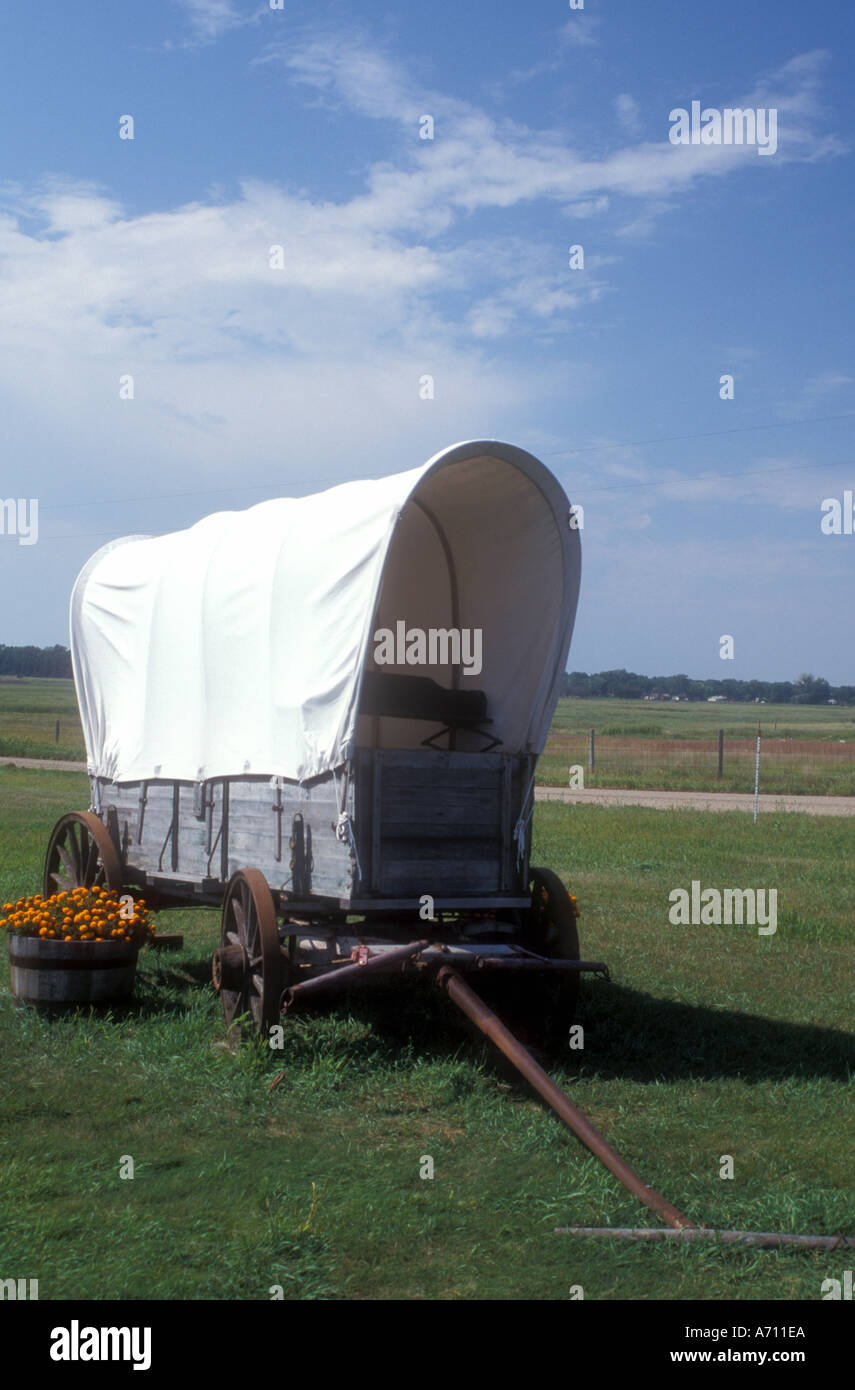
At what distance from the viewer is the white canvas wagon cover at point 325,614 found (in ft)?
21.4

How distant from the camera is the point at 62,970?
701cm

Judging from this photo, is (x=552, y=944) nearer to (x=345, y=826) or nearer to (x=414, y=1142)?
(x=345, y=826)

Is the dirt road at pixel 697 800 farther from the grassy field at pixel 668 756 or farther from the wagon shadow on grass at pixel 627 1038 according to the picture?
the wagon shadow on grass at pixel 627 1038

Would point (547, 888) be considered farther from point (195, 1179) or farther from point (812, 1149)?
point (195, 1179)

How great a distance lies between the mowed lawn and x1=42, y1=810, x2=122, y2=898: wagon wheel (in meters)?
0.78

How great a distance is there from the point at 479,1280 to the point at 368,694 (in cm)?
420

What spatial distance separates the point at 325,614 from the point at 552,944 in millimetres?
2332

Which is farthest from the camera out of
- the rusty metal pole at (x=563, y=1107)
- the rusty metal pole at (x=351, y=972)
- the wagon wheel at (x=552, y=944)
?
the wagon wheel at (x=552, y=944)

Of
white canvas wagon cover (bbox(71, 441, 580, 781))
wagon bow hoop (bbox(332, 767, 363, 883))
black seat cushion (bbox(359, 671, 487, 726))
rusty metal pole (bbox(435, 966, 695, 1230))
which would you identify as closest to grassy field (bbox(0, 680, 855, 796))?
white canvas wagon cover (bbox(71, 441, 580, 781))

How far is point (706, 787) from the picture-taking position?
29047mm

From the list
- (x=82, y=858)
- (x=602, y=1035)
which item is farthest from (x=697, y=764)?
(x=602, y=1035)

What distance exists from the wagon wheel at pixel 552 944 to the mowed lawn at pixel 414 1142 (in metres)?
0.22

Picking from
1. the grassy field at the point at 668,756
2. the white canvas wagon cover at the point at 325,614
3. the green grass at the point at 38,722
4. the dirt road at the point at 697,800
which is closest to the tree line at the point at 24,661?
the green grass at the point at 38,722
